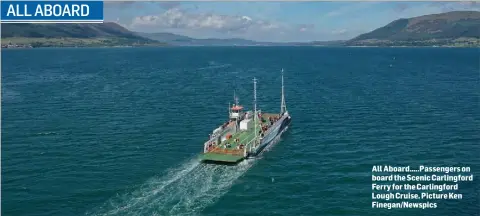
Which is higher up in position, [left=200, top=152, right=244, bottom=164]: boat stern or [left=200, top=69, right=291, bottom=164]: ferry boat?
[left=200, top=69, right=291, bottom=164]: ferry boat

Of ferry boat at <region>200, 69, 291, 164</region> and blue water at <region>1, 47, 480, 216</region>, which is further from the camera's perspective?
ferry boat at <region>200, 69, 291, 164</region>

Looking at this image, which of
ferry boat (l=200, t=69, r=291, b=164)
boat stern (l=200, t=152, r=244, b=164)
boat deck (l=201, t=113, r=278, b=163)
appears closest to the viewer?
boat stern (l=200, t=152, r=244, b=164)

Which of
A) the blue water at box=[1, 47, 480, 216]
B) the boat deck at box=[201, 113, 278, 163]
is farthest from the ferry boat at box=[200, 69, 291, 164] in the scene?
the blue water at box=[1, 47, 480, 216]

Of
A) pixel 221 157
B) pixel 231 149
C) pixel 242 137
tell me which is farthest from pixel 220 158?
pixel 242 137

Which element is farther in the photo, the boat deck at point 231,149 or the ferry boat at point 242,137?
the ferry boat at point 242,137

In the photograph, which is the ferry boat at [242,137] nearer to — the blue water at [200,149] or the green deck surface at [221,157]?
the green deck surface at [221,157]

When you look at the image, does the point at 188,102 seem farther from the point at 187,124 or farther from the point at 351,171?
the point at 351,171

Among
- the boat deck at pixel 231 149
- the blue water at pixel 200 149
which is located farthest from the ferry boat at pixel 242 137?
the blue water at pixel 200 149

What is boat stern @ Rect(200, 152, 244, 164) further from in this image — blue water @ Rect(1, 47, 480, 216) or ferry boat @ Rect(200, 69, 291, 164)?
blue water @ Rect(1, 47, 480, 216)
